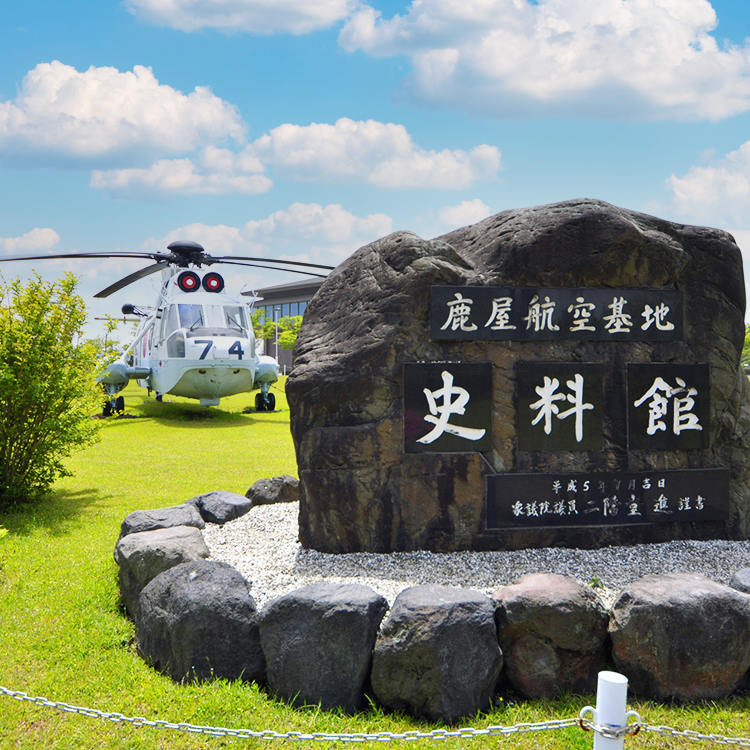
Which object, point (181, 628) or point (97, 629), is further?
point (97, 629)

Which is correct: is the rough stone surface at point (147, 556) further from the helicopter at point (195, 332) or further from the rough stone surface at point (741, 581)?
the helicopter at point (195, 332)

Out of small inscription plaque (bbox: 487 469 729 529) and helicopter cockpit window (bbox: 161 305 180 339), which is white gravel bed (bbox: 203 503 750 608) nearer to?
small inscription plaque (bbox: 487 469 729 529)

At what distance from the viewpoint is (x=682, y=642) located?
135 inches

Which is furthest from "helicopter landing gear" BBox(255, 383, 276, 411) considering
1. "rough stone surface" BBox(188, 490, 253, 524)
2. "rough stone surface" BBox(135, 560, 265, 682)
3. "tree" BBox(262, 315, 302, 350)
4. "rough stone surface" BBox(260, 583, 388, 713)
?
"tree" BBox(262, 315, 302, 350)

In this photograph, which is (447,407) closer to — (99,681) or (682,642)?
(682,642)

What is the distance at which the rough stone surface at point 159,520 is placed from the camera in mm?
5293

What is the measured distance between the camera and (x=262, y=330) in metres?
42.1

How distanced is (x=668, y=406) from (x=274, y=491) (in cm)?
375

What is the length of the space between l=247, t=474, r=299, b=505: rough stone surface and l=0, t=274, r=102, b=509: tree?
8.02ft

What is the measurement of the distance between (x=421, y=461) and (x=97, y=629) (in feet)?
7.97

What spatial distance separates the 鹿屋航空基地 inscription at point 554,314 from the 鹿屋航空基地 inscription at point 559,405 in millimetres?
251

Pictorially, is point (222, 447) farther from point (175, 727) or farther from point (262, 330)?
point (262, 330)

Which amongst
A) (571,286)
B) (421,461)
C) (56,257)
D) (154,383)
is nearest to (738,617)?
(421,461)

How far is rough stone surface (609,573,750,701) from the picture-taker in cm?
342
